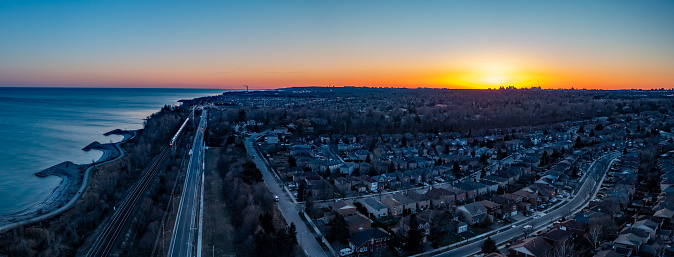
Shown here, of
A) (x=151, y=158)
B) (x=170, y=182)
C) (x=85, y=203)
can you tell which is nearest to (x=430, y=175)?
(x=170, y=182)

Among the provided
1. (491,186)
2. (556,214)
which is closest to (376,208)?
(491,186)

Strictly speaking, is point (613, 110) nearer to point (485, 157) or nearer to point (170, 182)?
point (485, 157)

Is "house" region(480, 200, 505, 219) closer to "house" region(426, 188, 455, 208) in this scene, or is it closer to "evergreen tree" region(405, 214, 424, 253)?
"house" region(426, 188, 455, 208)

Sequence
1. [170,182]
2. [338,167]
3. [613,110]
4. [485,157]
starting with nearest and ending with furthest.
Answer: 1. [170,182]
2. [338,167]
3. [485,157]
4. [613,110]

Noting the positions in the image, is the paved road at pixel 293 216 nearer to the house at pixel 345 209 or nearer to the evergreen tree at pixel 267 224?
the evergreen tree at pixel 267 224

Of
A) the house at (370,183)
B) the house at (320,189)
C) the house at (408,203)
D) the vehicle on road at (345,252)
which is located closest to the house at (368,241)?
the vehicle on road at (345,252)

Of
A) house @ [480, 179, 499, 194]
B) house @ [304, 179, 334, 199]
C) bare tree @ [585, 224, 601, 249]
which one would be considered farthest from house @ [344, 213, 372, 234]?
house @ [480, 179, 499, 194]
